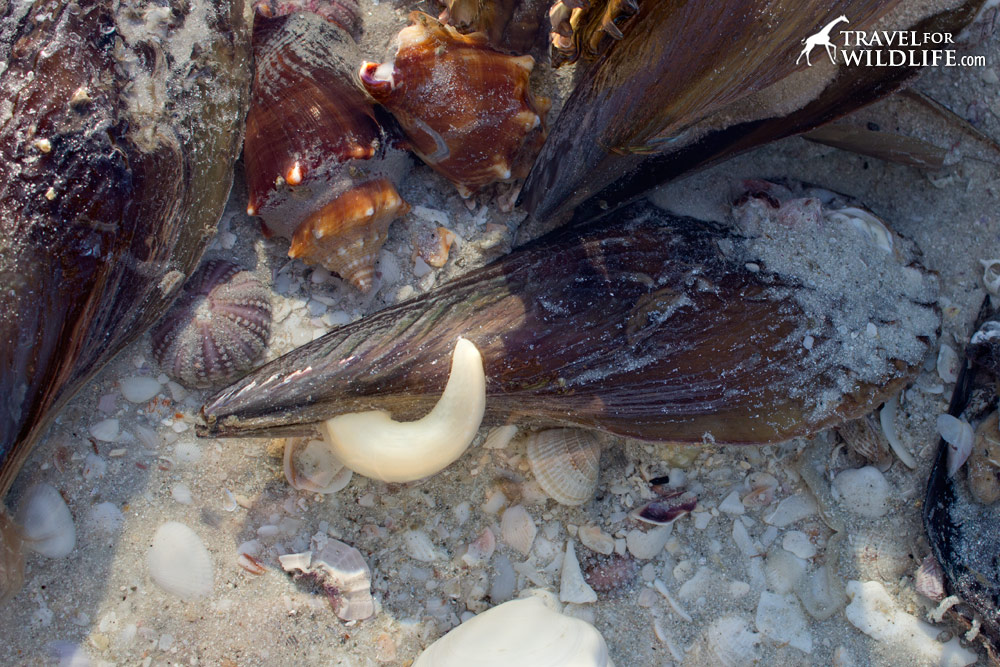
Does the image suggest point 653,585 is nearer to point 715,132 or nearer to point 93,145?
point 715,132

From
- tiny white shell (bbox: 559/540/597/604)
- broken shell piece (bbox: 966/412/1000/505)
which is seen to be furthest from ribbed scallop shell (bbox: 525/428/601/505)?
broken shell piece (bbox: 966/412/1000/505)

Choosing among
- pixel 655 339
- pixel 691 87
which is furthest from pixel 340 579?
pixel 691 87

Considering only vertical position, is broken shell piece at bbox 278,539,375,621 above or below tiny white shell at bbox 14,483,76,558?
below

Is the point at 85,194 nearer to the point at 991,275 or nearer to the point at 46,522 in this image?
the point at 46,522

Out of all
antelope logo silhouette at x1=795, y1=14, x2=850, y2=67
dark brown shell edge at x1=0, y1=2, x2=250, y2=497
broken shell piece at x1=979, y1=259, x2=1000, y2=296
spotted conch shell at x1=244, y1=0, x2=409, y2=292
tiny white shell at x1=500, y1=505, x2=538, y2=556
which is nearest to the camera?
antelope logo silhouette at x1=795, y1=14, x2=850, y2=67

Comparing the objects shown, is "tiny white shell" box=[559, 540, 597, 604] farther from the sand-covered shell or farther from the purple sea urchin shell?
the sand-covered shell

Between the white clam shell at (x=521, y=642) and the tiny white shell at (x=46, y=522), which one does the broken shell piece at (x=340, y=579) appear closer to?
the white clam shell at (x=521, y=642)
